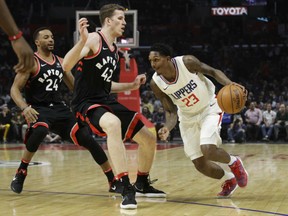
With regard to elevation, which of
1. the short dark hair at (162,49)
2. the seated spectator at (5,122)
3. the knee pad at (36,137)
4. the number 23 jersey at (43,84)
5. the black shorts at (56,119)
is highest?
the short dark hair at (162,49)

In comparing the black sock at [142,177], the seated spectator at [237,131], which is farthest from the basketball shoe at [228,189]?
the seated spectator at [237,131]

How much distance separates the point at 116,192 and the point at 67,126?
3.63ft

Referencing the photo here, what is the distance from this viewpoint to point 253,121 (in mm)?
16812

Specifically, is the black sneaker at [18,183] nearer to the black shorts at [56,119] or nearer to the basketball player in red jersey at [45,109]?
the basketball player in red jersey at [45,109]

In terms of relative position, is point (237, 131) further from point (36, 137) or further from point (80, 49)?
point (80, 49)

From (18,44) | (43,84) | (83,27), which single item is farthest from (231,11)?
(18,44)

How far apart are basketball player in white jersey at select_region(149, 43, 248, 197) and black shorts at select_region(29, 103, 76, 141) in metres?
1.08

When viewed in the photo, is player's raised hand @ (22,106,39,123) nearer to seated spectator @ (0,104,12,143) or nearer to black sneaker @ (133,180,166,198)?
black sneaker @ (133,180,166,198)

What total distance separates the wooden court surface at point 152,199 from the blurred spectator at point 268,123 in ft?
23.7

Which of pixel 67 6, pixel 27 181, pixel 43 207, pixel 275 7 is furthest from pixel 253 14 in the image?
pixel 43 207

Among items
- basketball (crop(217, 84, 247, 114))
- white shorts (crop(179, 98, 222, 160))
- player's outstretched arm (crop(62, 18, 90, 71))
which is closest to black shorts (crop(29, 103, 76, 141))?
player's outstretched arm (crop(62, 18, 90, 71))

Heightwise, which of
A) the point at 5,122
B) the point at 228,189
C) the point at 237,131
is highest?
the point at 228,189

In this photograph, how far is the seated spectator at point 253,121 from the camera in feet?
55.1

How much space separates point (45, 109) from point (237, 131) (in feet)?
36.1
